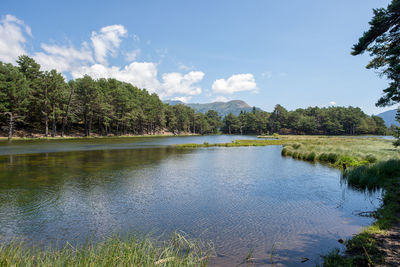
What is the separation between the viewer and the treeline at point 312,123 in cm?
14938

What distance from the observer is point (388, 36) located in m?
14.2

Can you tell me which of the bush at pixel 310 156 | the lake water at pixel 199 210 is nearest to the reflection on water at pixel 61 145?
the lake water at pixel 199 210

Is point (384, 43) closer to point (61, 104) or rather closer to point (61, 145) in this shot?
point (61, 145)

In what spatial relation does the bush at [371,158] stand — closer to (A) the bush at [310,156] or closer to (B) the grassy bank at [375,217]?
(B) the grassy bank at [375,217]

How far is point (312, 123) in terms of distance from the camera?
5896 inches

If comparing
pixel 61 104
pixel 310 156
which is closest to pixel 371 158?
pixel 310 156

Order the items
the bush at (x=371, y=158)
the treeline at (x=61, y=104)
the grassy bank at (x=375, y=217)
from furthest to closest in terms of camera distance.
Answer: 1. the treeline at (x=61, y=104)
2. the bush at (x=371, y=158)
3. the grassy bank at (x=375, y=217)

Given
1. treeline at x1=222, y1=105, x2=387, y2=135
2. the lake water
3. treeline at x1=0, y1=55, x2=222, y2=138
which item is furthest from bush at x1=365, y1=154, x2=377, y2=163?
treeline at x1=222, y1=105, x2=387, y2=135

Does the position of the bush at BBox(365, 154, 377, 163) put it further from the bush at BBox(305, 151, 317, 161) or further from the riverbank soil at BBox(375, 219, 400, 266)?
the riverbank soil at BBox(375, 219, 400, 266)

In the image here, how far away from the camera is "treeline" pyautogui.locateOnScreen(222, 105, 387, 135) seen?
490ft

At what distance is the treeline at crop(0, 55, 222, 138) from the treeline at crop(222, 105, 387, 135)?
79.7 m

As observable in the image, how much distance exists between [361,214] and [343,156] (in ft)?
63.0

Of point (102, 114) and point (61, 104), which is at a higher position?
point (61, 104)

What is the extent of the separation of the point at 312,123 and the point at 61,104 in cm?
14250
